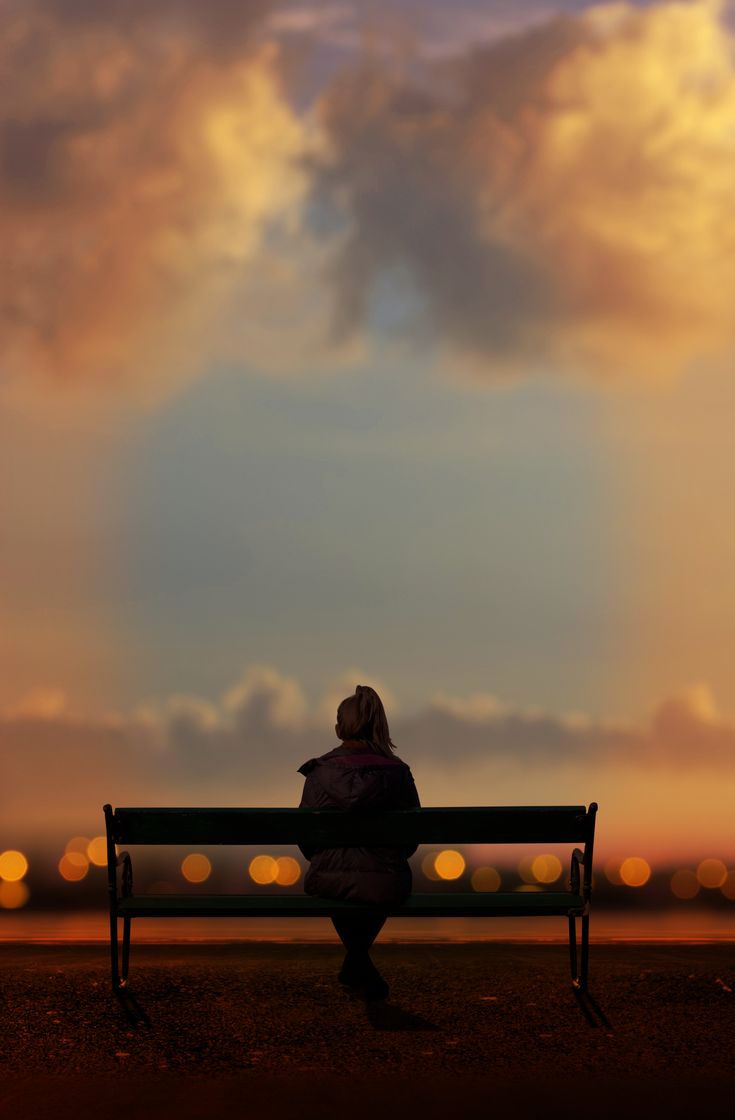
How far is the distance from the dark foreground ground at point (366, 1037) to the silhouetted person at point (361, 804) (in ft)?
1.21

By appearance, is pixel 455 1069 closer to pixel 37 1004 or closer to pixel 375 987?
pixel 375 987

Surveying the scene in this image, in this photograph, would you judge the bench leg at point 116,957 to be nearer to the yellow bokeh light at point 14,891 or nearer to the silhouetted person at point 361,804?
the silhouetted person at point 361,804

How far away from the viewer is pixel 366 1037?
24.0 ft

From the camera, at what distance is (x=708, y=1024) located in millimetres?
7820

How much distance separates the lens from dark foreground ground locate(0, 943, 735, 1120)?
246 inches

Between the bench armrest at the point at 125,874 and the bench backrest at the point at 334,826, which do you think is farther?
the bench armrest at the point at 125,874

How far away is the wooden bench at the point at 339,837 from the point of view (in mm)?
7996

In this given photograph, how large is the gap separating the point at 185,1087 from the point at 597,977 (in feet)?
10.5

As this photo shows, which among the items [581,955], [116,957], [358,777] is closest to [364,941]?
[358,777]

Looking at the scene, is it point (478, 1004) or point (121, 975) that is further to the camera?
point (121, 975)

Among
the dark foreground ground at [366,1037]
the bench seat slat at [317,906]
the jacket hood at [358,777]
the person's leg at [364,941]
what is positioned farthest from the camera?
the person's leg at [364,941]

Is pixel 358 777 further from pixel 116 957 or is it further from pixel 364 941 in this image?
pixel 116 957

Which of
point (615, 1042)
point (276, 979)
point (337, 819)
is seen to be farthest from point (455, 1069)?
point (276, 979)

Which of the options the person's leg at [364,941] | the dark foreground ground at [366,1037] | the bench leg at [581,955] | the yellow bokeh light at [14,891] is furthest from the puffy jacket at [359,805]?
the yellow bokeh light at [14,891]
